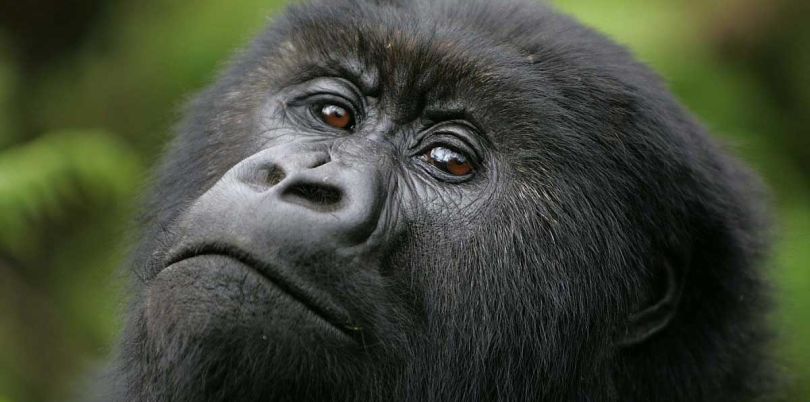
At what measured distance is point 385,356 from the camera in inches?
120

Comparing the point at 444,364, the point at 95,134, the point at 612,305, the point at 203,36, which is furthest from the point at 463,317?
the point at 203,36

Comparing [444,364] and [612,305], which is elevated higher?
[612,305]

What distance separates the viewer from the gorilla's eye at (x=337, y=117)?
3371 millimetres

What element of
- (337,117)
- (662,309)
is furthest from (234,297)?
(662,309)

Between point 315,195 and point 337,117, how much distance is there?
0.52m

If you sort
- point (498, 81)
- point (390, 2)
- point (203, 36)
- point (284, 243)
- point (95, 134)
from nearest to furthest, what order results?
point (284, 243), point (498, 81), point (390, 2), point (95, 134), point (203, 36)

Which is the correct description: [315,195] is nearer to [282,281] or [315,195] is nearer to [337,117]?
[282,281]

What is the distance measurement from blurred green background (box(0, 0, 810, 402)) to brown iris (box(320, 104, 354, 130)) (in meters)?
2.37

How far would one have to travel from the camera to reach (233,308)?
2.80 meters

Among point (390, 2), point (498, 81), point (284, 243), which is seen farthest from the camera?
point (390, 2)

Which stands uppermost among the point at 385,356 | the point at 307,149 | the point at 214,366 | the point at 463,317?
the point at 307,149

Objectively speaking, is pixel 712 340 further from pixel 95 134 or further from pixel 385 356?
pixel 95 134

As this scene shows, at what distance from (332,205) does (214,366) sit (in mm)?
529

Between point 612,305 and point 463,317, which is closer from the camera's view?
point 463,317
